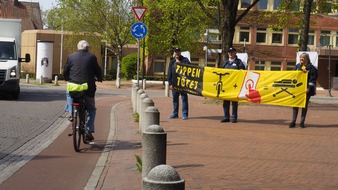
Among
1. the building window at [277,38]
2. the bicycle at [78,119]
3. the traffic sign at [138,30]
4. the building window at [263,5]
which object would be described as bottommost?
the bicycle at [78,119]

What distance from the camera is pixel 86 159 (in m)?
9.91

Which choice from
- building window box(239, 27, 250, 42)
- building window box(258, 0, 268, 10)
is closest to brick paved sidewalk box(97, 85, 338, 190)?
building window box(239, 27, 250, 42)

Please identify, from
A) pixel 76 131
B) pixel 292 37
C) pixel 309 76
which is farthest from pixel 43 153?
pixel 292 37

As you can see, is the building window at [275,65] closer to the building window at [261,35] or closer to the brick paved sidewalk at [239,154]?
the building window at [261,35]

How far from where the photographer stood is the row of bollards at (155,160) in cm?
414

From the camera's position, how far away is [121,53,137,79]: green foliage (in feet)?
184

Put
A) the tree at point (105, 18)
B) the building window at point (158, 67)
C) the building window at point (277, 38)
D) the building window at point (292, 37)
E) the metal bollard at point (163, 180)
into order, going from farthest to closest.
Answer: the building window at point (292, 37)
the building window at point (277, 38)
the building window at point (158, 67)
the tree at point (105, 18)
the metal bollard at point (163, 180)

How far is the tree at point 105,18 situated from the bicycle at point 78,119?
33.4 metres

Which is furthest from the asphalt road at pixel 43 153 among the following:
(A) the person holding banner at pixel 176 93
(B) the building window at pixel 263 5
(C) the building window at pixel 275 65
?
(C) the building window at pixel 275 65

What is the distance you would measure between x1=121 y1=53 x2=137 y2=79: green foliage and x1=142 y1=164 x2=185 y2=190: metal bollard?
51.9 meters

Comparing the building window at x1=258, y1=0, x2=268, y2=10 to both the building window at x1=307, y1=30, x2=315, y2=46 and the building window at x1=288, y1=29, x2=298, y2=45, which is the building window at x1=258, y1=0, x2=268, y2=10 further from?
the building window at x1=307, y1=30, x2=315, y2=46

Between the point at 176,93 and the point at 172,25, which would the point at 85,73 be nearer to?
the point at 176,93

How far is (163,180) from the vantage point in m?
4.14

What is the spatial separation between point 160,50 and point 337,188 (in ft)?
133
